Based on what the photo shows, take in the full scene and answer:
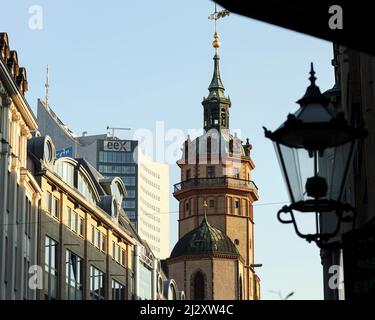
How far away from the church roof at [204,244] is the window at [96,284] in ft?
190

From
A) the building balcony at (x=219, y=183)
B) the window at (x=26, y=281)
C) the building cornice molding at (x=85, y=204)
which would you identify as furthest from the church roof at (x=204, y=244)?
the window at (x=26, y=281)

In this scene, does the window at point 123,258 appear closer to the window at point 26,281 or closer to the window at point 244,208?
the window at point 26,281

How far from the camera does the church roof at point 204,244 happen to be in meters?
122

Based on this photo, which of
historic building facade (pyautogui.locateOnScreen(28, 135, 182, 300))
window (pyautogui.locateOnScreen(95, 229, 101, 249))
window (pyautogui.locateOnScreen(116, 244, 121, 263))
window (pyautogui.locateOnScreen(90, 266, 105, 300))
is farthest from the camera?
window (pyautogui.locateOnScreen(116, 244, 121, 263))

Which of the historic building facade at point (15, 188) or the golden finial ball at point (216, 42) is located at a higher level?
the golden finial ball at point (216, 42)

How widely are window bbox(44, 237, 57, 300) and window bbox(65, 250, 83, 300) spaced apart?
1.86 meters

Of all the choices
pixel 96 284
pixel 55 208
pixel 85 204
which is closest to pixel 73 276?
pixel 55 208

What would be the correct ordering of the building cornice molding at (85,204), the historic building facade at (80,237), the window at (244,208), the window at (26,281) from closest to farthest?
the window at (26,281) → the historic building facade at (80,237) → the building cornice molding at (85,204) → the window at (244,208)

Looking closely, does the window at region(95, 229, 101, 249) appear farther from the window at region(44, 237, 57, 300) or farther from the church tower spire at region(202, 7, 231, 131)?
the church tower spire at region(202, 7, 231, 131)

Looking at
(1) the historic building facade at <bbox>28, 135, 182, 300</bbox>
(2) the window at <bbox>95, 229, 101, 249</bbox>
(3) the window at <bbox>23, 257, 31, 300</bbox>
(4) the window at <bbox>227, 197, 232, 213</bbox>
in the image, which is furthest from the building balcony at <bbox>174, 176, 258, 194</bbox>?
(3) the window at <bbox>23, 257, 31, 300</bbox>

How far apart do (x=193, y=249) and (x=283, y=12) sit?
116 metres

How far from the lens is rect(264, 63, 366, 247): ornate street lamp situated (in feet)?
24.0

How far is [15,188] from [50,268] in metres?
7.44
